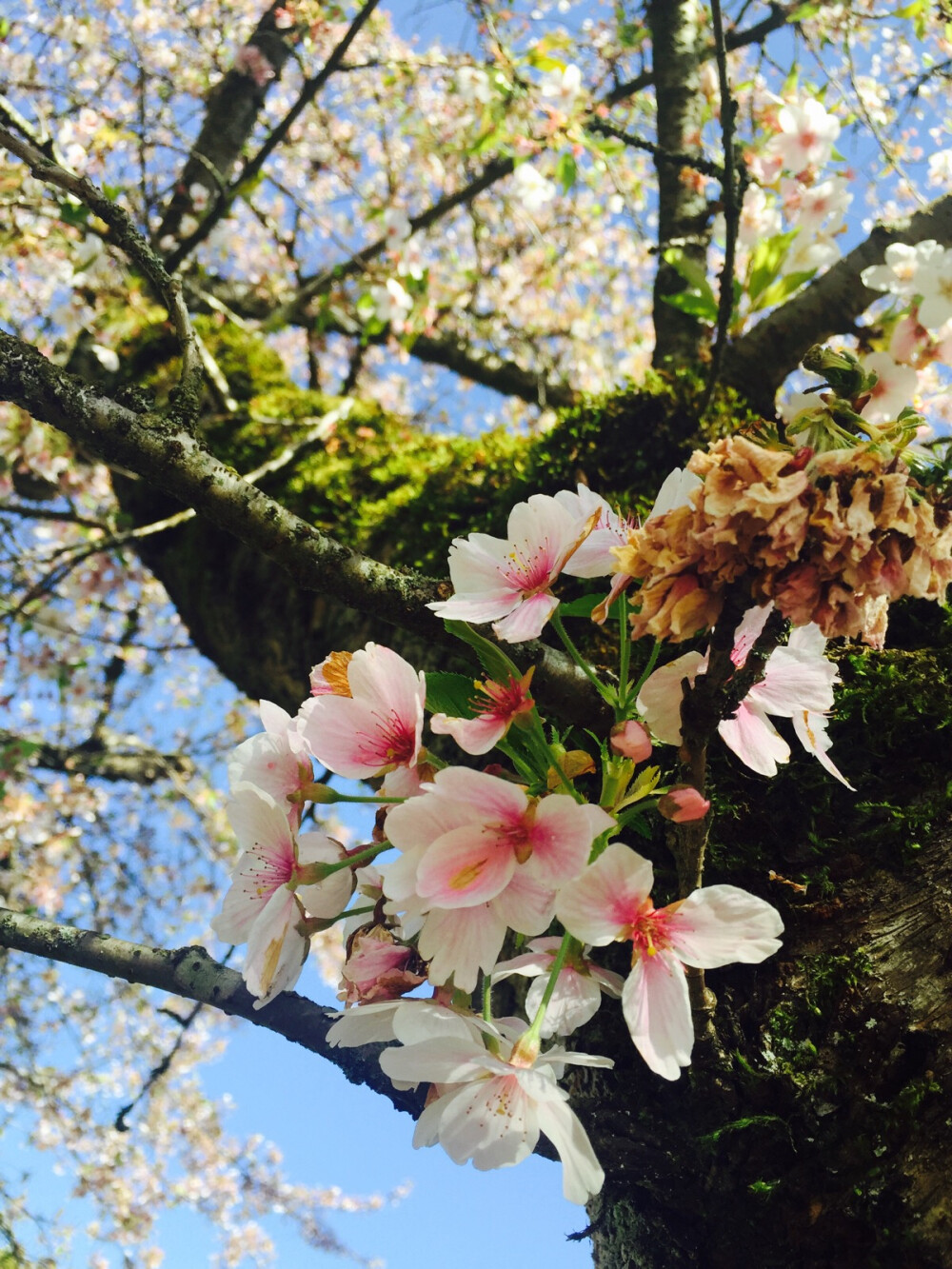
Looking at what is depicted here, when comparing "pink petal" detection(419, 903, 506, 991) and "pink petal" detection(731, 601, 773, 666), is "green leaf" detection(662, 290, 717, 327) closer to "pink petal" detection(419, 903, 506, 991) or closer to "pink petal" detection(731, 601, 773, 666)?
"pink petal" detection(731, 601, 773, 666)

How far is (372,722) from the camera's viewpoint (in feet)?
2.20

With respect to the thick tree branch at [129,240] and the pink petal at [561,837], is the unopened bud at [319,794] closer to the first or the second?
the pink petal at [561,837]

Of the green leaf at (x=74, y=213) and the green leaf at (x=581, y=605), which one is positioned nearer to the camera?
the green leaf at (x=581, y=605)

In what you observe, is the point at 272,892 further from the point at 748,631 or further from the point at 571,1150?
the point at 748,631

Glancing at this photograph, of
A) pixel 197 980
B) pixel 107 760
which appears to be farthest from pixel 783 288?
pixel 107 760

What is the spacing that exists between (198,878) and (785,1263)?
18.2ft

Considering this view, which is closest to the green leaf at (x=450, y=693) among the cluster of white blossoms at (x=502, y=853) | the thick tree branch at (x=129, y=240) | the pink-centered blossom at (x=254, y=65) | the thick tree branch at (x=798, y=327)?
the cluster of white blossoms at (x=502, y=853)

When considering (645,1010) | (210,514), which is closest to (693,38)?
(210,514)

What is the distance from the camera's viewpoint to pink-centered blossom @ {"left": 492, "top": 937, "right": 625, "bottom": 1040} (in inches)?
25.2

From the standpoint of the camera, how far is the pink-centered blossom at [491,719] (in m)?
0.60

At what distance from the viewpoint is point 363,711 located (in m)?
0.67

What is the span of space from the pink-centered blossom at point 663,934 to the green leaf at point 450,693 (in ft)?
0.73

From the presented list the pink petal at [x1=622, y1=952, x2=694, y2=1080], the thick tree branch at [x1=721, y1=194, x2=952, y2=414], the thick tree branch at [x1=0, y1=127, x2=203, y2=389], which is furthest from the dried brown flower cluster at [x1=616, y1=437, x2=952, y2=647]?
the thick tree branch at [x1=721, y1=194, x2=952, y2=414]

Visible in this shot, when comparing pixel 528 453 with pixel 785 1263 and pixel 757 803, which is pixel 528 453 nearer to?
pixel 757 803
